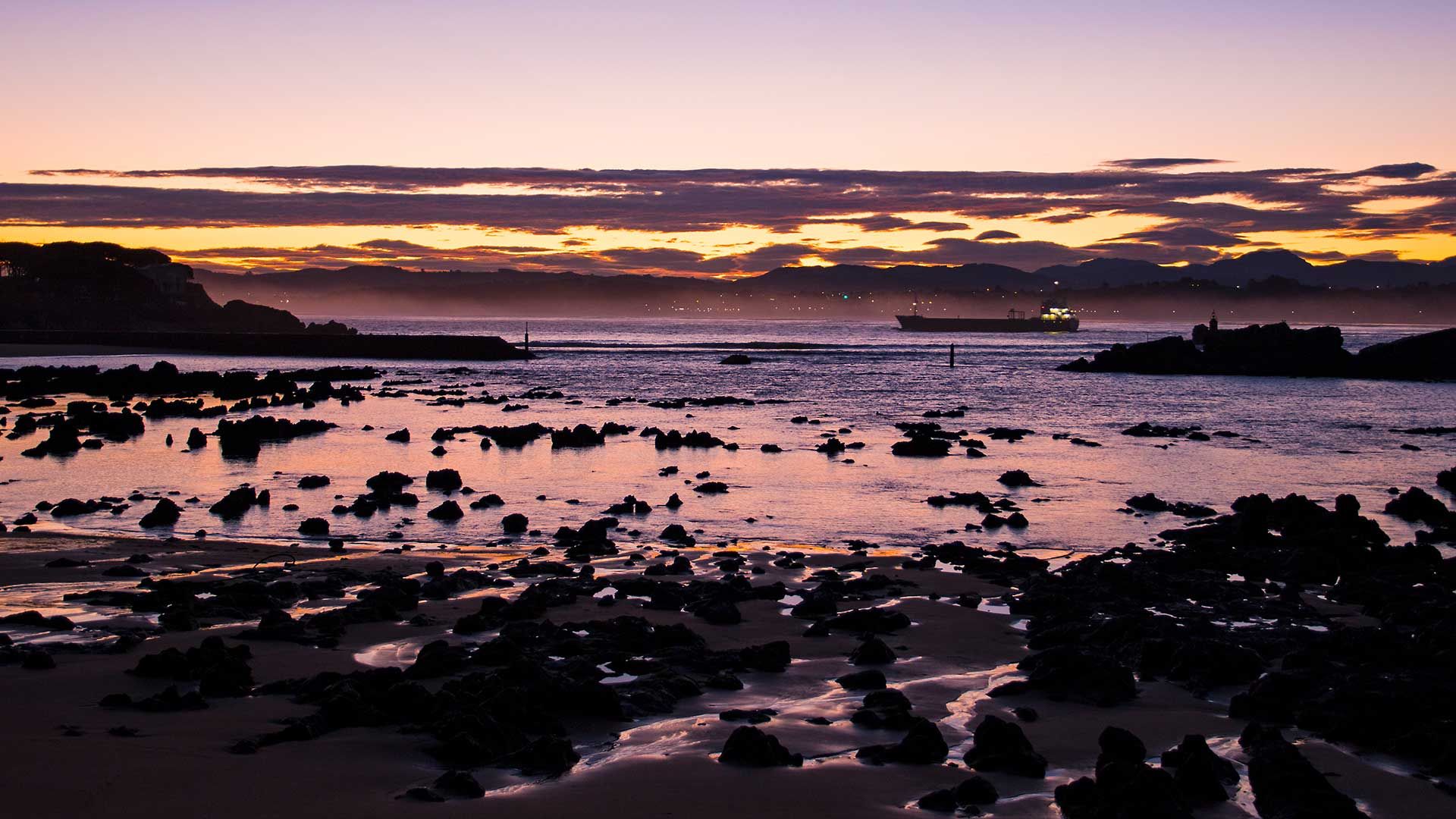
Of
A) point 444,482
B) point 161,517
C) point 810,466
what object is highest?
point 161,517

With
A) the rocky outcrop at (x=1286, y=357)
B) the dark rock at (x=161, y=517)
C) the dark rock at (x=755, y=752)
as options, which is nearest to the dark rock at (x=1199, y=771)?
the dark rock at (x=755, y=752)

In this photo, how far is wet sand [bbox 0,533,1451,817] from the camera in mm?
7684

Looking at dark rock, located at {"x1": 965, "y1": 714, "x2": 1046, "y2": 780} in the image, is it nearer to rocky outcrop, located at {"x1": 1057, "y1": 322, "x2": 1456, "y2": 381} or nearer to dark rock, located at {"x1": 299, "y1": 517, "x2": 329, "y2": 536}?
dark rock, located at {"x1": 299, "y1": 517, "x2": 329, "y2": 536}

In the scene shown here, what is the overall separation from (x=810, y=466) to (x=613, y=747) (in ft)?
78.1

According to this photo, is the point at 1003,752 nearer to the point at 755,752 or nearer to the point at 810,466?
the point at 755,752

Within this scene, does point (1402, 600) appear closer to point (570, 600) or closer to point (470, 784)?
point (570, 600)

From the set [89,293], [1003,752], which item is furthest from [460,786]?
[89,293]

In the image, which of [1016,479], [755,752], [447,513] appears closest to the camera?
[755,752]

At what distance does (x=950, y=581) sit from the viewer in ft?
53.9

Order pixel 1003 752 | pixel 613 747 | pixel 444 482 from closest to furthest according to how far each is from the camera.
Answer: pixel 1003 752 → pixel 613 747 → pixel 444 482

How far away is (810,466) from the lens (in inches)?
1282

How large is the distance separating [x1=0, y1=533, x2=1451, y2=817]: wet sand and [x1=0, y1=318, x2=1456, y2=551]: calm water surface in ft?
27.4

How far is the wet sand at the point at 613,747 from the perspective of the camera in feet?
25.2

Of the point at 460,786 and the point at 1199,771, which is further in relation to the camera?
the point at 1199,771
